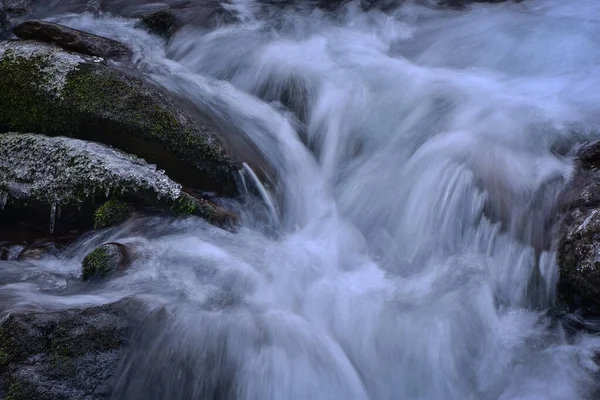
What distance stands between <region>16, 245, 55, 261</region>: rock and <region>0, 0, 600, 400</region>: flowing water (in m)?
0.11

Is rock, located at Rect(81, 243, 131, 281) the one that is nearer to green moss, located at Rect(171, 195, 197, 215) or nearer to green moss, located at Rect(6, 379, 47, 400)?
green moss, located at Rect(171, 195, 197, 215)

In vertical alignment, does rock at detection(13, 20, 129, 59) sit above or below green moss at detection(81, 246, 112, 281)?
above

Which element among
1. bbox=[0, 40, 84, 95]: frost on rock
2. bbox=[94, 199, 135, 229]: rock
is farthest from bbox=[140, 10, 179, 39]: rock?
bbox=[94, 199, 135, 229]: rock

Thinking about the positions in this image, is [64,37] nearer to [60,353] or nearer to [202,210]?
[202,210]

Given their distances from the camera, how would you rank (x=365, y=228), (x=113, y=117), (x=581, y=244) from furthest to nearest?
1. (x=365, y=228)
2. (x=113, y=117)
3. (x=581, y=244)

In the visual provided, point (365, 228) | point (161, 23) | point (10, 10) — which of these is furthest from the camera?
point (10, 10)

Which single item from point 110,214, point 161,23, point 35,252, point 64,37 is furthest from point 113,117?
point 161,23

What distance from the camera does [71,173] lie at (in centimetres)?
529

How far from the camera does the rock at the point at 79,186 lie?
5.23 meters

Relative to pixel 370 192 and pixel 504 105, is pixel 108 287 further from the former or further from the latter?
pixel 504 105

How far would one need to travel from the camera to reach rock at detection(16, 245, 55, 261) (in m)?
5.05

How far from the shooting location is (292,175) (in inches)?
246

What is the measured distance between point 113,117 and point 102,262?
1.56 metres

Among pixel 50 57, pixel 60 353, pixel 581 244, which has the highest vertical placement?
pixel 50 57
